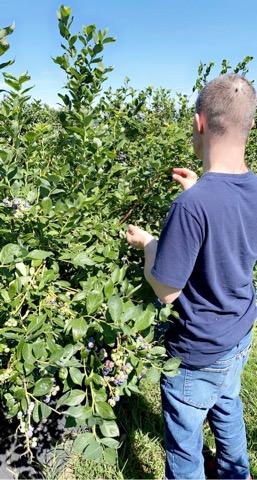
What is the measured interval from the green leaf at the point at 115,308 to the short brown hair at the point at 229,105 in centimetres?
62

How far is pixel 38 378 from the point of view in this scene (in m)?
1.31

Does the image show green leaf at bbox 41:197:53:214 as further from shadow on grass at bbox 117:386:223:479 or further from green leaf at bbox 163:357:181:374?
shadow on grass at bbox 117:386:223:479

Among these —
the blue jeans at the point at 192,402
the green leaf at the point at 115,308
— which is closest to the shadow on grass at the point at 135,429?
the blue jeans at the point at 192,402

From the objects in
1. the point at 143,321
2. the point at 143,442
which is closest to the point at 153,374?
the point at 143,321

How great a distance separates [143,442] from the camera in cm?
239

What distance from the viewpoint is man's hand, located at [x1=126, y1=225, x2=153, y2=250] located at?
4.97 feet

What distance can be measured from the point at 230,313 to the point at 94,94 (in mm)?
857

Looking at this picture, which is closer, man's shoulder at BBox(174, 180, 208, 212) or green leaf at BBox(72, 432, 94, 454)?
green leaf at BBox(72, 432, 94, 454)

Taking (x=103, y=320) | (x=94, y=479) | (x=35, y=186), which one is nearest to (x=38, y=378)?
(x=103, y=320)

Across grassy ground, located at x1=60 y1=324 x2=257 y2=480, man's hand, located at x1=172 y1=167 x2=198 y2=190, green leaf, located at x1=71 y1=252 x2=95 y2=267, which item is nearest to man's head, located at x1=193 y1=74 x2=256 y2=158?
man's hand, located at x1=172 y1=167 x2=198 y2=190

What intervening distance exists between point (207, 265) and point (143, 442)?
1327 millimetres

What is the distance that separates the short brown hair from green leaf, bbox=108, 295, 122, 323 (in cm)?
62

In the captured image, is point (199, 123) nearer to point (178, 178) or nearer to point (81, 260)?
point (178, 178)

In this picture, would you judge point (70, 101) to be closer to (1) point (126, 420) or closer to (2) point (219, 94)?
A: (2) point (219, 94)
